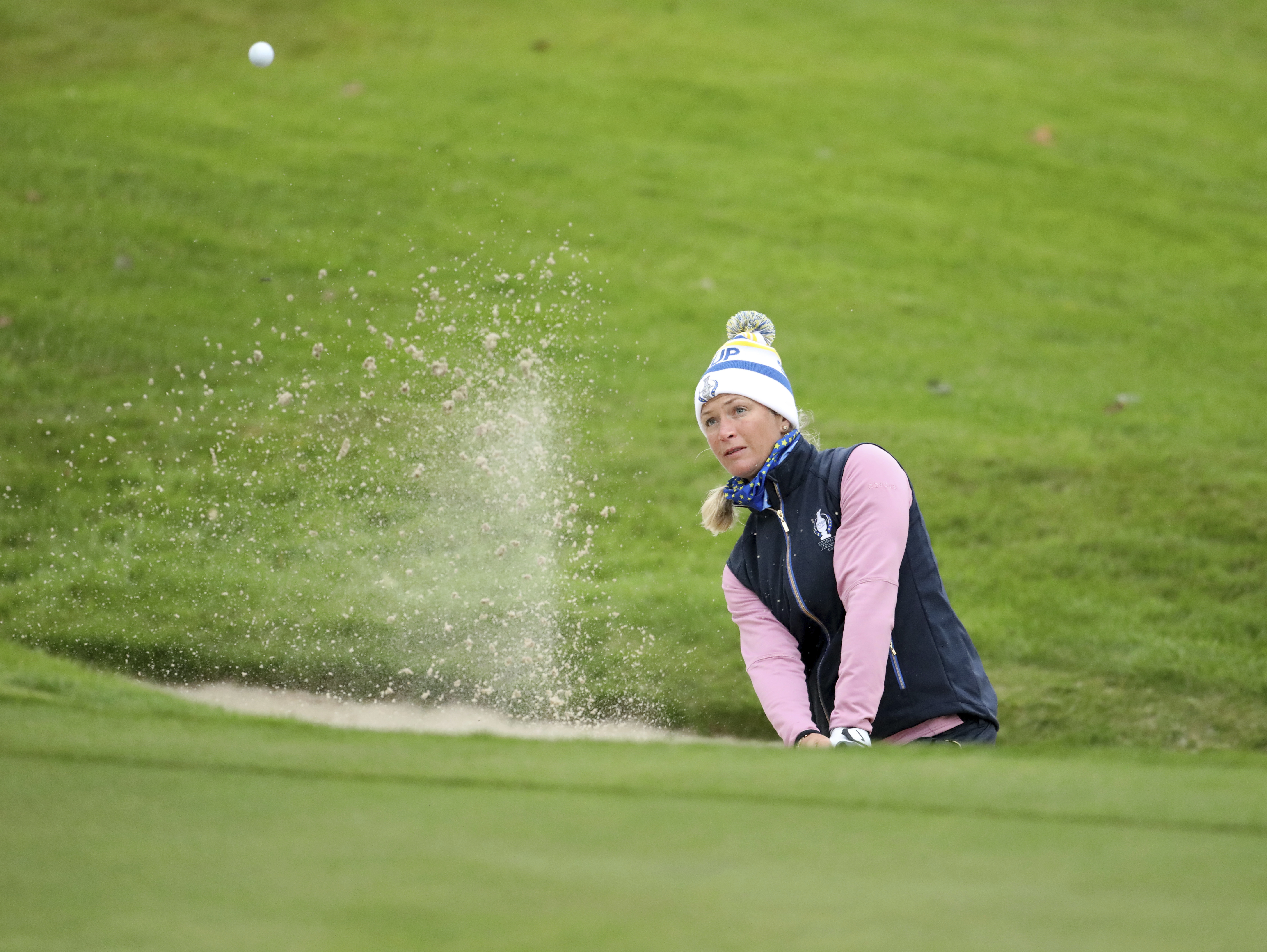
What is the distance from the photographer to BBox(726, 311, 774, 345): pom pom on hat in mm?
4613

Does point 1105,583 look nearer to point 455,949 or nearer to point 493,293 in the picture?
point 493,293

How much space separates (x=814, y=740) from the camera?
3.76 meters

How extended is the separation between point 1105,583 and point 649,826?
5.47m

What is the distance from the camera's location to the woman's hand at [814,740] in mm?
3703

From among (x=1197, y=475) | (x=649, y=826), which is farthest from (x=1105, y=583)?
(x=649, y=826)

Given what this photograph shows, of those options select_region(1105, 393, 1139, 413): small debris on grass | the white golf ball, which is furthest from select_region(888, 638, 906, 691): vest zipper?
the white golf ball

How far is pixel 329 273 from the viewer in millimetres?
9969

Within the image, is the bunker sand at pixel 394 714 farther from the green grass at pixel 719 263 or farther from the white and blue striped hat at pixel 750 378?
the white and blue striped hat at pixel 750 378

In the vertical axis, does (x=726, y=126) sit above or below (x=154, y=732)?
above

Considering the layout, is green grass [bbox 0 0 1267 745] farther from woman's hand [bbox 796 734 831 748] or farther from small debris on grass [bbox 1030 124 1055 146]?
woman's hand [bbox 796 734 831 748]

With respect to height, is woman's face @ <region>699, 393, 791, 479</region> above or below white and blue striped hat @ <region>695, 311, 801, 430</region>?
below

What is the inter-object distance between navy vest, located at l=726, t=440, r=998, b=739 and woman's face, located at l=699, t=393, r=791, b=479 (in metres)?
0.10

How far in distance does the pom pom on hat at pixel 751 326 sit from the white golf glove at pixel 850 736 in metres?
1.53

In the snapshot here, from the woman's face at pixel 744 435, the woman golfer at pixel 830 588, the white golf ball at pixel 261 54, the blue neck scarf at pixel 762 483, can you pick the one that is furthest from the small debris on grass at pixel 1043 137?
the blue neck scarf at pixel 762 483
